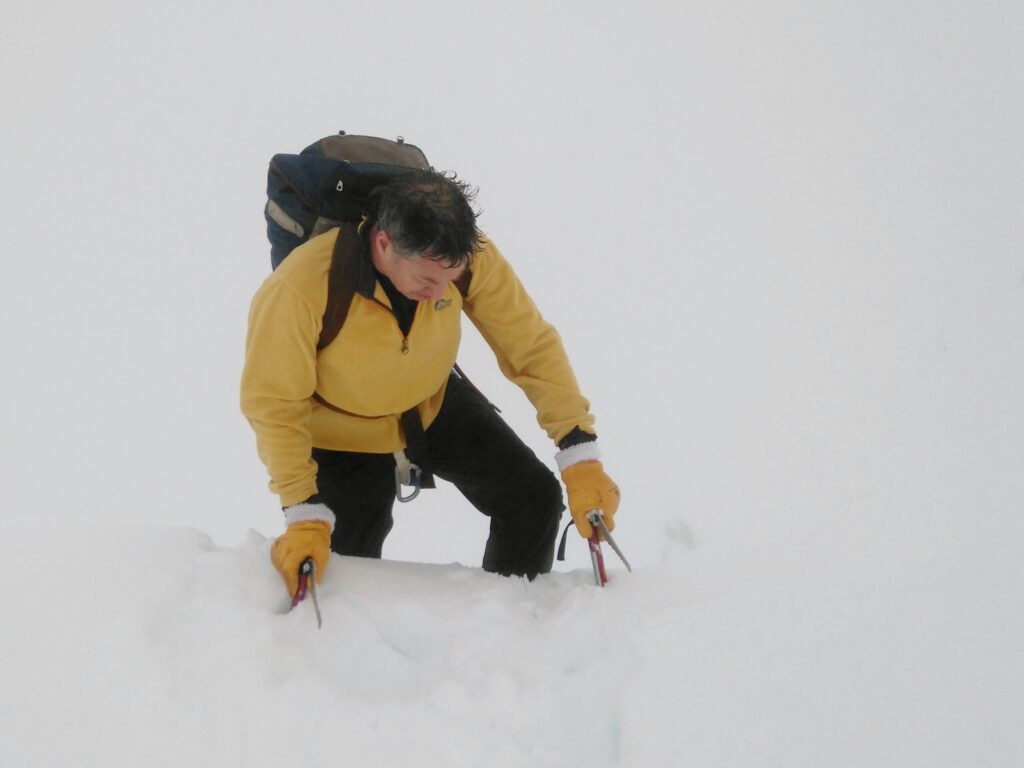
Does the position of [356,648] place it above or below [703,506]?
above

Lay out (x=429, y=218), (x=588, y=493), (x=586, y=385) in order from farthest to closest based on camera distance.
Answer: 1. (x=586, y=385)
2. (x=588, y=493)
3. (x=429, y=218)

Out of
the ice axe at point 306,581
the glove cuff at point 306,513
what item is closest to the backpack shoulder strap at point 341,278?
the glove cuff at point 306,513

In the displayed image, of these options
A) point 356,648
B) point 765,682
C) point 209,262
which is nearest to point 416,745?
point 356,648

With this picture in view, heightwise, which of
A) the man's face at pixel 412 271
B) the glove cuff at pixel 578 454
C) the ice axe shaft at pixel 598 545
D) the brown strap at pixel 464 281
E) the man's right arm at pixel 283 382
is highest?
the man's face at pixel 412 271

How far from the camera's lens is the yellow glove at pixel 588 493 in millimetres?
2014

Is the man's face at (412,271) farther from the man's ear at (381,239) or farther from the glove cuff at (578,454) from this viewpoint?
the glove cuff at (578,454)

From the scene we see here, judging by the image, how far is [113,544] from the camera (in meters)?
1.78

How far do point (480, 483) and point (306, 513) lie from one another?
0.55 m

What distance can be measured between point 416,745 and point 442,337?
1.01 m

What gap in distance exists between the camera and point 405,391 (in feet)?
6.79

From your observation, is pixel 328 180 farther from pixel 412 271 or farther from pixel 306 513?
pixel 306 513

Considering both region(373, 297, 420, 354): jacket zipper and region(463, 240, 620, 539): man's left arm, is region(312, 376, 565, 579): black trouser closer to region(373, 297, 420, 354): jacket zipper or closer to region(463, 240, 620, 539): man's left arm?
region(463, 240, 620, 539): man's left arm

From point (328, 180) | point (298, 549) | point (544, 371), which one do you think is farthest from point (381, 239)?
point (298, 549)

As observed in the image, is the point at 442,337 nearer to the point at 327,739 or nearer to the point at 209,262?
the point at 327,739
